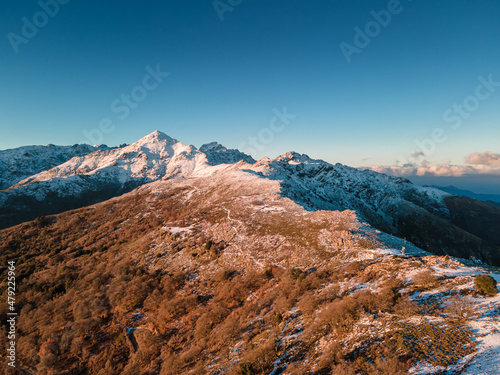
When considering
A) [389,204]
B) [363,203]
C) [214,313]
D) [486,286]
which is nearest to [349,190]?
[363,203]

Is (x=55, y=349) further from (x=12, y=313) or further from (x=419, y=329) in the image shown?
(x=419, y=329)

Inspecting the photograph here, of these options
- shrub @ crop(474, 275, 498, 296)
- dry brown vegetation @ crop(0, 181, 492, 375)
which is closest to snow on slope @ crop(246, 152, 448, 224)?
dry brown vegetation @ crop(0, 181, 492, 375)

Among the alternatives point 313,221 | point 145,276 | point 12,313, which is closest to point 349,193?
point 313,221

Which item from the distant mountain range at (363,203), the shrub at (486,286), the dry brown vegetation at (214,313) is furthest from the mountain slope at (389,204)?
the shrub at (486,286)

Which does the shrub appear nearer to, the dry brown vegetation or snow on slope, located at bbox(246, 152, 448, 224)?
the dry brown vegetation

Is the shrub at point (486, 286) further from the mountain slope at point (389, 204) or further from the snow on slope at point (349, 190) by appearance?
the snow on slope at point (349, 190)

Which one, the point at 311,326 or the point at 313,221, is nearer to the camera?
the point at 311,326

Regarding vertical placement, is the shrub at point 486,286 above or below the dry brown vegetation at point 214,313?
above

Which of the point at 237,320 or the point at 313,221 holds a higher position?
the point at 313,221
